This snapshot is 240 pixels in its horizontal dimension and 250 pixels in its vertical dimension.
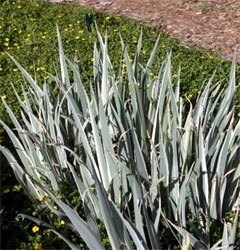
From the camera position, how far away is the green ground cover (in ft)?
15.9

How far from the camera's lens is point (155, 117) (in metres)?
2.90

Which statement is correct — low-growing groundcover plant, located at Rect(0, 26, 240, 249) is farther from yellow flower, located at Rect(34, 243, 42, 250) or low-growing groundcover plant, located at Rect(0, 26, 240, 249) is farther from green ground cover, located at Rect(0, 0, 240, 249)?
green ground cover, located at Rect(0, 0, 240, 249)

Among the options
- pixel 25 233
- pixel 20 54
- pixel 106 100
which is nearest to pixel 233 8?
pixel 20 54

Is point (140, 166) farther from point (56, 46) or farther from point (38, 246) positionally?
point (56, 46)

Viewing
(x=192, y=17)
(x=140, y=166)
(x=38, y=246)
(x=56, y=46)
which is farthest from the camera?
(x=192, y=17)

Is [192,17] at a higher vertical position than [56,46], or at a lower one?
lower

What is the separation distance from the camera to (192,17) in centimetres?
701

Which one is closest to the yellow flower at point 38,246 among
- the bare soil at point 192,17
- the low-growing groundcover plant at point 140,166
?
the low-growing groundcover plant at point 140,166

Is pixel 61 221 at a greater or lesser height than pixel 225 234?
lesser

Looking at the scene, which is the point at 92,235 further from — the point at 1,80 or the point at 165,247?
the point at 1,80

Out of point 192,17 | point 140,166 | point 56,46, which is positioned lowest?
point 192,17

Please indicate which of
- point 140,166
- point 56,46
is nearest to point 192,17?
point 56,46

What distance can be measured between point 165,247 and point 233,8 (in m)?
5.02

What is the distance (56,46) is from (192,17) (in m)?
2.05
